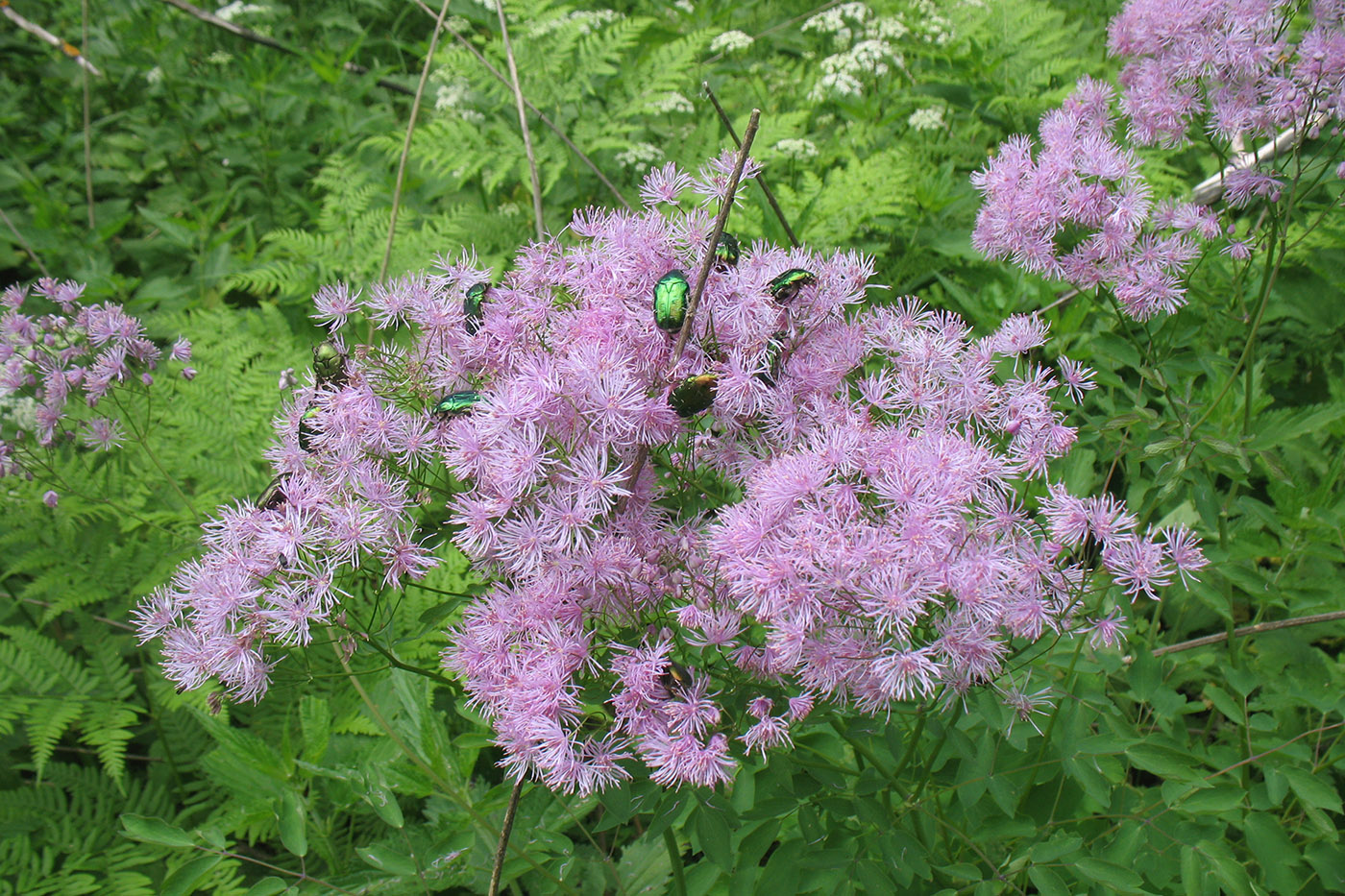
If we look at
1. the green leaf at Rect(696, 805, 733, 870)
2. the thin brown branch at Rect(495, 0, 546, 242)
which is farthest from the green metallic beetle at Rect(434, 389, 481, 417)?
the green leaf at Rect(696, 805, 733, 870)

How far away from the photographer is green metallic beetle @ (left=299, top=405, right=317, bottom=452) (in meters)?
1.62

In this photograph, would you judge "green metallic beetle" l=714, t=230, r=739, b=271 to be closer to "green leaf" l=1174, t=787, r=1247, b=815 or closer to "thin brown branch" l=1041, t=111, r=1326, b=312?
"thin brown branch" l=1041, t=111, r=1326, b=312

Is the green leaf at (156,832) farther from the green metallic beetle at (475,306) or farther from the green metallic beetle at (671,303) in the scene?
the green metallic beetle at (671,303)

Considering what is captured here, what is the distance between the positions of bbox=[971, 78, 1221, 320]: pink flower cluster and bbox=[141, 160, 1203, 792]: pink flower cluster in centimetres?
53

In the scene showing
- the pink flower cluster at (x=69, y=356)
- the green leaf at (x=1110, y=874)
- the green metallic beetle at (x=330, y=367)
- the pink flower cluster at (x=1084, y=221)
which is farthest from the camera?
the pink flower cluster at (x=69, y=356)

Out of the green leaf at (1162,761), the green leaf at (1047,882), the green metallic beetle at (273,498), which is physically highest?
the green metallic beetle at (273,498)

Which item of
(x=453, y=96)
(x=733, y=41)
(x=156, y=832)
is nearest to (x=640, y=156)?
(x=733, y=41)

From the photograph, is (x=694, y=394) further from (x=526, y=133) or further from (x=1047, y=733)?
(x=526, y=133)

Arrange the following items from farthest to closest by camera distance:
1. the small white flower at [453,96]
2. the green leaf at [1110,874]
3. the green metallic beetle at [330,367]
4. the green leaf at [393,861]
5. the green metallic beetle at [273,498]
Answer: the small white flower at [453,96] < the green leaf at [393,861] < the green metallic beetle at [330,367] < the green metallic beetle at [273,498] < the green leaf at [1110,874]

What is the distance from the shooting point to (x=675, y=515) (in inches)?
65.3

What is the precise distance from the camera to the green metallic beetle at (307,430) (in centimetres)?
162

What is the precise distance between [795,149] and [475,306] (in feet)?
8.80

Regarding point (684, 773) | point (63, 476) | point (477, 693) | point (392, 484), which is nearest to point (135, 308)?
point (63, 476)

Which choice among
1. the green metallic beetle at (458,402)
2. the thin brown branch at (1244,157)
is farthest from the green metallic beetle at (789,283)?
the thin brown branch at (1244,157)
